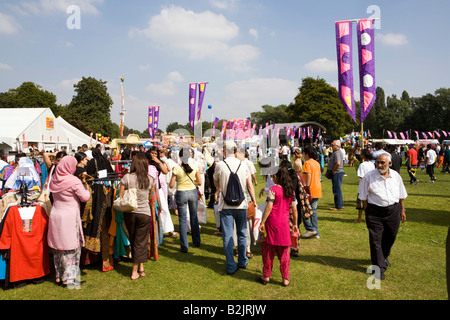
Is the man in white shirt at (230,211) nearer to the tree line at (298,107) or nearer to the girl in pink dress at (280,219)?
the girl in pink dress at (280,219)

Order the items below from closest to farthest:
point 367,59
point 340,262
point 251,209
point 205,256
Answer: point 340,262 < point 251,209 < point 205,256 < point 367,59

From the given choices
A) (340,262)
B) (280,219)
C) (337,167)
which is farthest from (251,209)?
(337,167)

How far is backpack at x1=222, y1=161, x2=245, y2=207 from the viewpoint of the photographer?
3.83m

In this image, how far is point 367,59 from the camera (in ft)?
28.3

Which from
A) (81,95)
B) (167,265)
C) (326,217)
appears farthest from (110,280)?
(81,95)

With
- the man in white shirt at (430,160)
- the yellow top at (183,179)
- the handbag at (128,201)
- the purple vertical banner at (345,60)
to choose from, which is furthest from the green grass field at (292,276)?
the man in white shirt at (430,160)

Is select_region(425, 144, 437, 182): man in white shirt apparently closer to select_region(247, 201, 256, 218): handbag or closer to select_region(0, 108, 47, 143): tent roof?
select_region(247, 201, 256, 218): handbag

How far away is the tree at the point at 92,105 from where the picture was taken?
4781cm

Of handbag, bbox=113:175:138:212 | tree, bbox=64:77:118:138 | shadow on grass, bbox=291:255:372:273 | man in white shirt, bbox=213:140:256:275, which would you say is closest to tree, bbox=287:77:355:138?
tree, bbox=64:77:118:138

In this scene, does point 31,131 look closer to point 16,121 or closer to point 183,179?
point 16,121

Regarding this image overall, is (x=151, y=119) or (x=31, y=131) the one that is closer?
(x=31, y=131)

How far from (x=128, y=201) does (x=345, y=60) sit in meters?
8.38

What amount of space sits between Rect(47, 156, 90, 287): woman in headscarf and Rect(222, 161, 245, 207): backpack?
1.82 metres

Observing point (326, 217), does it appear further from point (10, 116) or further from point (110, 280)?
point (10, 116)
